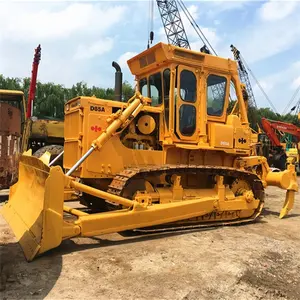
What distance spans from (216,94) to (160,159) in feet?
6.14

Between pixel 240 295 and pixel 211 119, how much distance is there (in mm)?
4201

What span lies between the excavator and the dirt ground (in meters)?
0.35

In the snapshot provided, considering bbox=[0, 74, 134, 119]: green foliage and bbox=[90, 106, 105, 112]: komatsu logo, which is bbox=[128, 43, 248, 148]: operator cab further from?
bbox=[0, 74, 134, 119]: green foliage

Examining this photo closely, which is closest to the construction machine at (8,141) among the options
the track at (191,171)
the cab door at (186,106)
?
the track at (191,171)

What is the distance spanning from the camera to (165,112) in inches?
273

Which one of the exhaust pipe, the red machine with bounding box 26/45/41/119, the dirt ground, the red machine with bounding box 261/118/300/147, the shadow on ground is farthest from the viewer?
the red machine with bounding box 261/118/300/147

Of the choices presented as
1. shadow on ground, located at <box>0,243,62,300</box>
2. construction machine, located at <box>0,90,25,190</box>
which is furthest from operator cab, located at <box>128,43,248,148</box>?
shadow on ground, located at <box>0,243,62,300</box>

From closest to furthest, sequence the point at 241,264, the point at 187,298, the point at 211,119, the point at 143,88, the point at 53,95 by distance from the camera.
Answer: the point at 187,298 → the point at 241,264 → the point at 211,119 → the point at 143,88 → the point at 53,95

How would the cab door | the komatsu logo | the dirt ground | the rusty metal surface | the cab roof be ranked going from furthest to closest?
the cab door
the cab roof
the komatsu logo
the rusty metal surface
the dirt ground

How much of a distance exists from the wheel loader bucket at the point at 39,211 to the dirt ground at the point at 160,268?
212 mm

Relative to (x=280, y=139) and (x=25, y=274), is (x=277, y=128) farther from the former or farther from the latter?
(x=25, y=274)

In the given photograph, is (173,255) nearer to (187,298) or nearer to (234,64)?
(187,298)

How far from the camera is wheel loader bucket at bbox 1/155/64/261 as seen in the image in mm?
4375

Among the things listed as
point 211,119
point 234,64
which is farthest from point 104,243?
point 234,64
